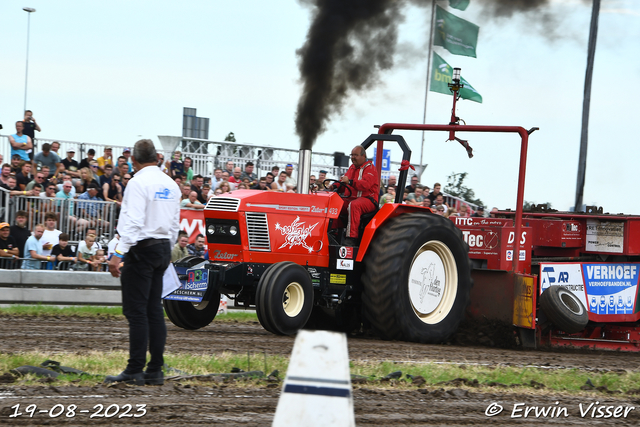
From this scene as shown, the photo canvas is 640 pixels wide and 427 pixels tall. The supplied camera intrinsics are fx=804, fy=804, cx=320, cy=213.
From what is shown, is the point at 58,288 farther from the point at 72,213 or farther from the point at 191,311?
the point at 191,311

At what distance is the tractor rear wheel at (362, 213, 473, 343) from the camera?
8.27 m

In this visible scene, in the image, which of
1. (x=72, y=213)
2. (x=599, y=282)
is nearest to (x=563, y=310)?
(x=599, y=282)

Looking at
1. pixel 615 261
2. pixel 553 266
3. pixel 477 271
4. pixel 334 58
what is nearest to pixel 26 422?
pixel 477 271

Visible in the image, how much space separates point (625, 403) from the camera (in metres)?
5.63

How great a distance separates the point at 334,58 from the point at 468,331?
4.06 m

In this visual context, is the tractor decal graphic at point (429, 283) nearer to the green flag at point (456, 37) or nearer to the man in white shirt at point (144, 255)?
the man in white shirt at point (144, 255)

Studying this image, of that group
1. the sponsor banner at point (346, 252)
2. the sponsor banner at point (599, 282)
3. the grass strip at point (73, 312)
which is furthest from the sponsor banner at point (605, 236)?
the grass strip at point (73, 312)

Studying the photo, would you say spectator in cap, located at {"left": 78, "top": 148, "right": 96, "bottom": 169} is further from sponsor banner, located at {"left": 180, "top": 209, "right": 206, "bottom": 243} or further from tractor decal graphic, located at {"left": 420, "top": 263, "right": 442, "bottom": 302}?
tractor decal graphic, located at {"left": 420, "top": 263, "right": 442, "bottom": 302}

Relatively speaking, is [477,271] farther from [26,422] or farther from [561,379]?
[26,422]

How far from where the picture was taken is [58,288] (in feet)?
37.4

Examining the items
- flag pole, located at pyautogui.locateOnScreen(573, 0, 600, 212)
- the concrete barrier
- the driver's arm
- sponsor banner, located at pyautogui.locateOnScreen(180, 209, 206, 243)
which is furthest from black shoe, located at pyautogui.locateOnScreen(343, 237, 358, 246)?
flag pole, located at pyautogui.locateOnScreen(573, 0, 600, 212)

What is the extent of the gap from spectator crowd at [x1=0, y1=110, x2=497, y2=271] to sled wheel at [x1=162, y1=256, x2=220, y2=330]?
2535 millimetres

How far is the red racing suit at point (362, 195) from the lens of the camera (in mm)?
8539

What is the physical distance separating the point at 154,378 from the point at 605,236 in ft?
22.8
